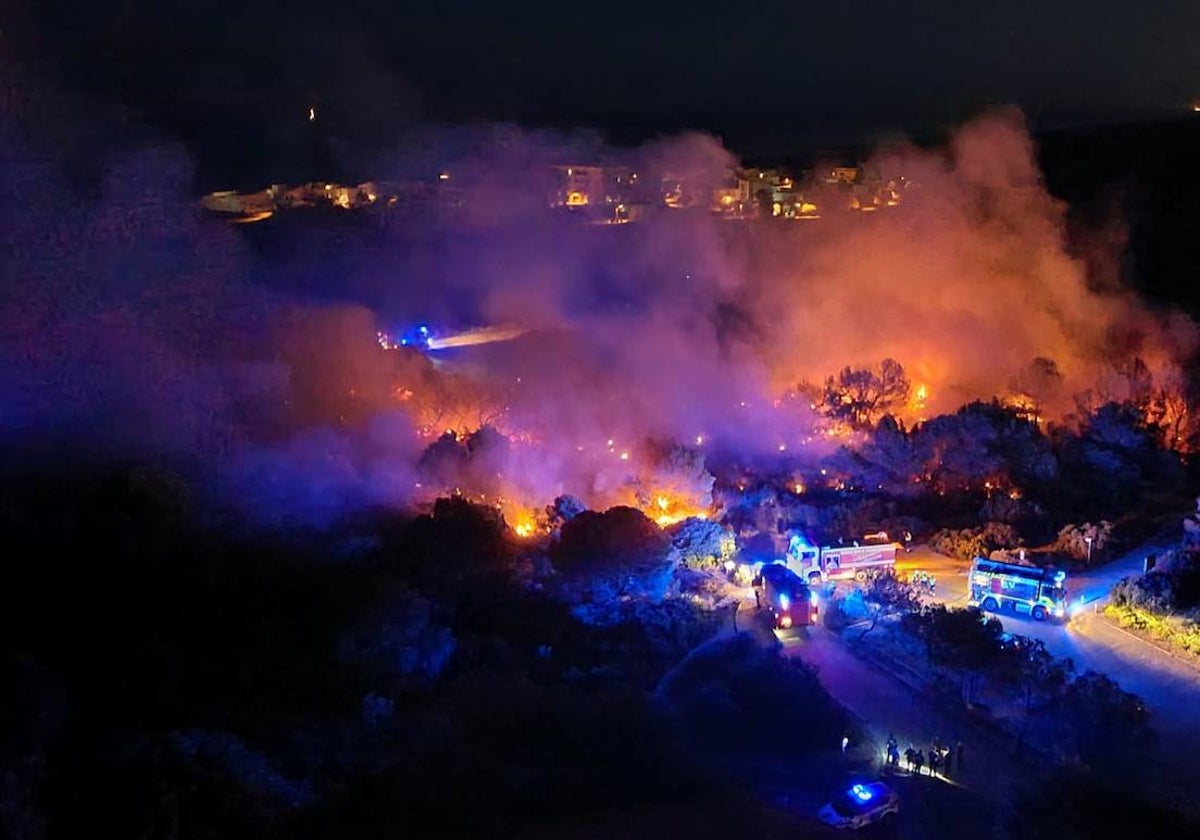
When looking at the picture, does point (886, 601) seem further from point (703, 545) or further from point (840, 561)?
point (703, 545)

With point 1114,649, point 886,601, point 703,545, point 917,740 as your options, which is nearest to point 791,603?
point 886,601

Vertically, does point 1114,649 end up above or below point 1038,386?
below

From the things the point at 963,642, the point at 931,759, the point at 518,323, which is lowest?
the point at 931,759

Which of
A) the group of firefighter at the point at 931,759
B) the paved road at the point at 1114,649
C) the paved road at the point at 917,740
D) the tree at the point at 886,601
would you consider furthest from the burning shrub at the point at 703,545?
the group of firefighter at the point at 931,759

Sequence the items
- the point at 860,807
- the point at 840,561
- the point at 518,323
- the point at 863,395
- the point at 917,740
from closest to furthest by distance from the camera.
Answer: the point at 860,807 → the point at 917,740 → the point at 840,561 → the point at 863,395 → the point at 518,323

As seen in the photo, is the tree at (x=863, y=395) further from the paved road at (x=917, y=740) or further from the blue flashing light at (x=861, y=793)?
the blue flashing light at (x=861, y=793)

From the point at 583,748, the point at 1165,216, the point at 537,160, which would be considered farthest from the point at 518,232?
the point at 1165,216
